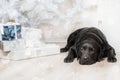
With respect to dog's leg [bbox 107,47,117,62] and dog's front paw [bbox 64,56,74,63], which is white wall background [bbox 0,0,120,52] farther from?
dog's front paw [bbox 64,56,74,63]

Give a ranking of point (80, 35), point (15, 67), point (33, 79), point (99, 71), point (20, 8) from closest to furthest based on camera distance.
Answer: point (33, 79) < point (99, 71) < point (15, 67) < point (80, 35) < point (20, 8)

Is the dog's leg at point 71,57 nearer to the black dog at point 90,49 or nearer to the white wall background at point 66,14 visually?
the black dog at point 90,49

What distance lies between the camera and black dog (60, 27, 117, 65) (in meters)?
1.75

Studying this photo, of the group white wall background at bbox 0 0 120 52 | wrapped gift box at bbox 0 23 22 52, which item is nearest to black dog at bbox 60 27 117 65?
white wall background at bbox 0 0 120 52

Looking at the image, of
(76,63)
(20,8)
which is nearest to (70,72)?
(76,63)

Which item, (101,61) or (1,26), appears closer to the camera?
(101,61)

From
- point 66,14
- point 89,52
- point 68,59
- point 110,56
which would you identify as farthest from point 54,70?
point 66,14

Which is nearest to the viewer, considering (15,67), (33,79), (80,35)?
(33,79)

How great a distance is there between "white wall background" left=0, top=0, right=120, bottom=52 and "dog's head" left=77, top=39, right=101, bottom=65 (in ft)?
1.14

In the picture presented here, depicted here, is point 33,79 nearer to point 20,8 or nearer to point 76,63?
point 76,63

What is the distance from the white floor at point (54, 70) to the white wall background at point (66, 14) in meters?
0.39

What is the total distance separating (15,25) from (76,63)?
1.96ft

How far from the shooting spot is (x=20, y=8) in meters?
→ 2.10

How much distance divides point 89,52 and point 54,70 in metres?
0.29
